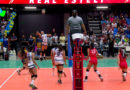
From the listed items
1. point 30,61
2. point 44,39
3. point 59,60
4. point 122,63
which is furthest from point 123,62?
point 44,39

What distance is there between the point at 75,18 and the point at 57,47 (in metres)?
2.89

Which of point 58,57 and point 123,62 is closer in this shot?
point 58,57

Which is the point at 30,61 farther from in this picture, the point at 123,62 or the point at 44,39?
the point at 44,39

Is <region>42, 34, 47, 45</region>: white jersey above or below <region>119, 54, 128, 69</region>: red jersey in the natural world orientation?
above

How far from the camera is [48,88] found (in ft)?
32.4

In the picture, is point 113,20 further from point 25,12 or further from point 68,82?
point 68,82

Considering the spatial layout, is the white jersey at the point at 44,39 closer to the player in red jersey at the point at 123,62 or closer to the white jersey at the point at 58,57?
the white jersey at the point at 58,57

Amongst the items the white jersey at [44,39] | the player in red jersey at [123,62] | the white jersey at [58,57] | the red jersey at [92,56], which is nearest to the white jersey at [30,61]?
the white jersey at [58,57]

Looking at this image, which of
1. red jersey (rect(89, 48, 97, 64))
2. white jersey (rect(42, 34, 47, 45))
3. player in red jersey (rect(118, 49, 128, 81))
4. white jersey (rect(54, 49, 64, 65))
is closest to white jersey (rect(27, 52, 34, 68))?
white jersey (rect(54, 49, 64, 65))

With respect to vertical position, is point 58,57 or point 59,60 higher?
point 58,57

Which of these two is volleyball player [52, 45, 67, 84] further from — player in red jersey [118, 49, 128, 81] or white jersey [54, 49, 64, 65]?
player in red jersey [118, 49, 128, 81]

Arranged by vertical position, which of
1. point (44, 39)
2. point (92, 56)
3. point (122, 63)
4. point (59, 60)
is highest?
point (44, 39)

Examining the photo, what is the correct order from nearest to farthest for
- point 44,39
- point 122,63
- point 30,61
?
point 30,61 → point 122,63 → point 44,39

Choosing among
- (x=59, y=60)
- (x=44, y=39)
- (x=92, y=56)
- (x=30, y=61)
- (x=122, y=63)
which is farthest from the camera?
(x=44, y=39)
